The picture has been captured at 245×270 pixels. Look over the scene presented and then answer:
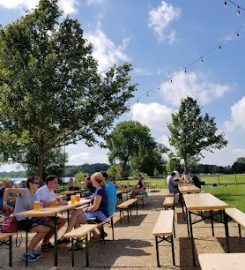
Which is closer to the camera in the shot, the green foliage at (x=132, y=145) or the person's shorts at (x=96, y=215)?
the person's shorts at (x=96, y=215)

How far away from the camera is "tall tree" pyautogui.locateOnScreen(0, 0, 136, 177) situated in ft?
59.2

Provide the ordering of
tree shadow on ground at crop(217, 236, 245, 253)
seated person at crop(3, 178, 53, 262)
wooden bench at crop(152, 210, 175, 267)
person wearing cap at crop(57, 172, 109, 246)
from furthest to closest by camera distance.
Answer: person wearing cap at crop(57, 172, 109, 246)
seated person at crop(3, 178, 53, 262)
tree shadow on ground at crop(217, 236, 245, 253)
wooden bench at crop(152, 210, 175, 267)

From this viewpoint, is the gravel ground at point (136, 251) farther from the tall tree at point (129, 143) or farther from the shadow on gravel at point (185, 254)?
the tall tree at point (129, 143)

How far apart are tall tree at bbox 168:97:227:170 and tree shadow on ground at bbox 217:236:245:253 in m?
27.2

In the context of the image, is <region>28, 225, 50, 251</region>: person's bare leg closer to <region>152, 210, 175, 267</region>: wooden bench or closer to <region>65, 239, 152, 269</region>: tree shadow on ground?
<region>65, 239, 152, 269</region>: tree shadow on ground

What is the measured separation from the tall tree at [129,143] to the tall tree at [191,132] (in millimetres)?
42272

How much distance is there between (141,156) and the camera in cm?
7606

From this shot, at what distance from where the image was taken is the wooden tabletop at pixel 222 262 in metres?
2.50

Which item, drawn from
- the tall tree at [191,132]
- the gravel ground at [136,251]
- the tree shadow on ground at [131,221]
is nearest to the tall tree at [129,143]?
the tall tree at [191,132]

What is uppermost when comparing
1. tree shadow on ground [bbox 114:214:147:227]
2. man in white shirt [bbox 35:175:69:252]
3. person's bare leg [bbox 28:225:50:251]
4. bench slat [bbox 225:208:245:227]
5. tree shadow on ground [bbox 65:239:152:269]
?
man in white shirt [bbox 35:175:69:252]

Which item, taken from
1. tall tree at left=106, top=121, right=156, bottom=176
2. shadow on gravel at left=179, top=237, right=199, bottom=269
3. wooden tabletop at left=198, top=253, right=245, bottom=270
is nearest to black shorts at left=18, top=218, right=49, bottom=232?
shadow on gravel at left=179, top=237, right=199, bottom=269

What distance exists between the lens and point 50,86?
18.0m

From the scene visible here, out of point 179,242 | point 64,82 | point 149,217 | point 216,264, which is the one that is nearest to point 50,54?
point 64,82

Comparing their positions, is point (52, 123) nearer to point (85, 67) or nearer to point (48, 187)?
point (85, 67)
